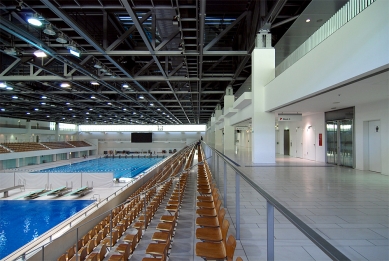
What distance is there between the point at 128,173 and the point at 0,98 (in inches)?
551

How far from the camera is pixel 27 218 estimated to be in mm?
11555

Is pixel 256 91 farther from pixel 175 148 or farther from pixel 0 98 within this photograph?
pixel 175 148

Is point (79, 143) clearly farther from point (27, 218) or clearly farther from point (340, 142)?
point (340, 142)

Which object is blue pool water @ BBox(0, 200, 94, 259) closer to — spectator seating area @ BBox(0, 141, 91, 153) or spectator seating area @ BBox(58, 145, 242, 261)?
spectator seating area @ BBox(58, 145, 242, 261)

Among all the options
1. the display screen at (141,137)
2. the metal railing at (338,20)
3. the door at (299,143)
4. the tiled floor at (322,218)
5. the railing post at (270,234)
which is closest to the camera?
the railing post at (270,234)

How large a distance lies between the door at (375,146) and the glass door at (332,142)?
182 centimetres

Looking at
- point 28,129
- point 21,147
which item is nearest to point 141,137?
point 28,129

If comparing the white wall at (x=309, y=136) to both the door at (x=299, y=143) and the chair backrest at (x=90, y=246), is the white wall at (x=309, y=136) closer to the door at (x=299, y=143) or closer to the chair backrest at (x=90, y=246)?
the door at (x=299, y=143)

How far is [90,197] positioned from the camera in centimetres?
1510

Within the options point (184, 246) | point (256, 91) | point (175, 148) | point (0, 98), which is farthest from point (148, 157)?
point (184, 246)

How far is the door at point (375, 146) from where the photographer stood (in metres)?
7.82

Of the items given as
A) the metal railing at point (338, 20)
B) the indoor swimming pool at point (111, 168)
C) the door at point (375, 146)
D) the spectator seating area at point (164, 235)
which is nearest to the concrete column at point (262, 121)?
the metal railing at point (338, 20)

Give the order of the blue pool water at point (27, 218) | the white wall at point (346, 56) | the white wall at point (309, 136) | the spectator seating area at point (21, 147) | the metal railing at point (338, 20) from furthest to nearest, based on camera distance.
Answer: the spectator seating area at point (21, 147)
the white wall at point (309, 136)
the blue pool water at point (27, 218)
the metal railing at point (338, 20)
the white wall at point (346, 56)

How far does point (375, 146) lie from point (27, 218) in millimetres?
15696
